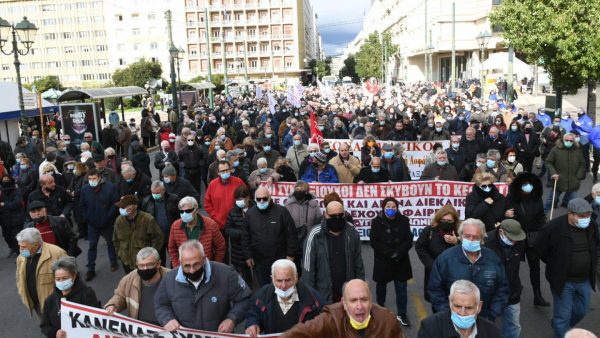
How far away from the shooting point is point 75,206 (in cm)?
938

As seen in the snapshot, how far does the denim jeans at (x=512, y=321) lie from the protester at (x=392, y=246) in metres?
1.11

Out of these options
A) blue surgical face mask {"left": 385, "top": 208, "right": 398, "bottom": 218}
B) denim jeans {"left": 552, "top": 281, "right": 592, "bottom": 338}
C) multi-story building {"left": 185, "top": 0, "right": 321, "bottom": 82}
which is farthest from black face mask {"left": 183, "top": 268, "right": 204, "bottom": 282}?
multi-story building {"left": 185, "top": 0, "right": 321, "bottom": 82}

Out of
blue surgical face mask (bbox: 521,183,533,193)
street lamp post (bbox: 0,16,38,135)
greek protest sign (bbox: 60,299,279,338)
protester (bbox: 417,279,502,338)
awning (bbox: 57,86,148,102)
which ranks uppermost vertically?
street lamp post (bbox: 0,16,38,135)

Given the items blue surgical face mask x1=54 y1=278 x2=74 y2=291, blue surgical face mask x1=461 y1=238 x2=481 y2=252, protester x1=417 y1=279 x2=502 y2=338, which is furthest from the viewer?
blue surgical face mask x1=461 y1=238 x2=481 y2=252

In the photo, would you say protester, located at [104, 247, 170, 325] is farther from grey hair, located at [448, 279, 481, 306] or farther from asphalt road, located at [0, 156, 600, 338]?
grey hair, located at [448, 279, 481, 306]

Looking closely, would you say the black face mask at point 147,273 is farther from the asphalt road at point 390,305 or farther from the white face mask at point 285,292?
the asphalt road at point 390,305

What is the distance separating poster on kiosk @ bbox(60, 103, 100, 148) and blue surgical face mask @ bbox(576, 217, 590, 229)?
16733mm

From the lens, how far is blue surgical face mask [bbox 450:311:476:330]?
3707 millimetres

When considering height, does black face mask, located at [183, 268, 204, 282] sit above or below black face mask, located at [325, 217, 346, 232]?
below

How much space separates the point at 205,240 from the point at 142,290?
5.52 ft

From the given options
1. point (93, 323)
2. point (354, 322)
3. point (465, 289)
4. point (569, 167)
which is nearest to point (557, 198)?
point (569, 167)

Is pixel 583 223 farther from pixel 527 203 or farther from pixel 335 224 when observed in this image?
pixel 335 224

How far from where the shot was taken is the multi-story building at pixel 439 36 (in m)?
56.0

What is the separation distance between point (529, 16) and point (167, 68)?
310 ft
